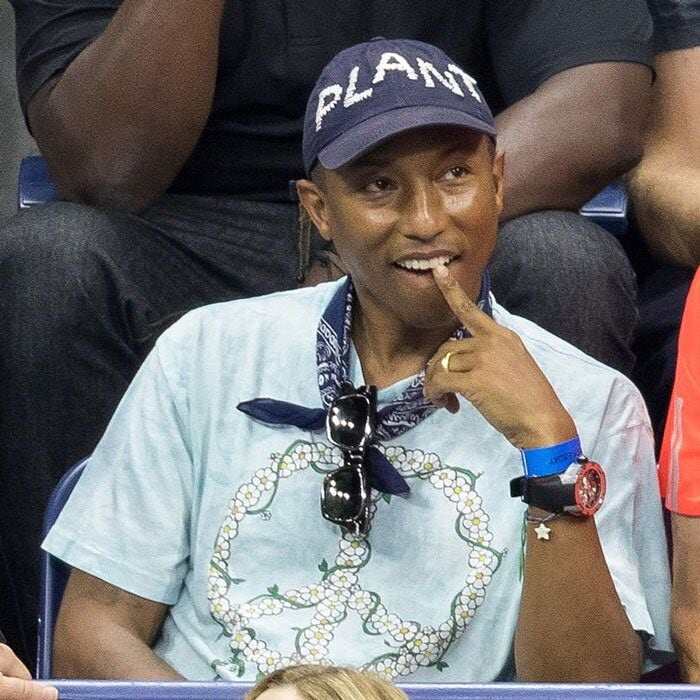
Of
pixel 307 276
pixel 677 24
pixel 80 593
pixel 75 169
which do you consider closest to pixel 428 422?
pixel 80 593

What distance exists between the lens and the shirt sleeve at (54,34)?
2.86m

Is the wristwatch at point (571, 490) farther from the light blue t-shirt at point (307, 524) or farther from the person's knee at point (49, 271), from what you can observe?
the person's knee at point (49, 271)

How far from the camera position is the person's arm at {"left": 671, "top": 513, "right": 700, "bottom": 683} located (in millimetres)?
1937

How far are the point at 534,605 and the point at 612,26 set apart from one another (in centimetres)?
133

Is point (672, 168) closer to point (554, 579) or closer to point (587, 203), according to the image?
point (587, 203)

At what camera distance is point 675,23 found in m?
2.96

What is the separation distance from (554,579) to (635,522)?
20cm

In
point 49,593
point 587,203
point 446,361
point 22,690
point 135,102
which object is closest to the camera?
point 22,690

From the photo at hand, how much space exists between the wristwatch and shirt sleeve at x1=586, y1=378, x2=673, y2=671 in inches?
4.3

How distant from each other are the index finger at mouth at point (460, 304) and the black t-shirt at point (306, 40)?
933mm

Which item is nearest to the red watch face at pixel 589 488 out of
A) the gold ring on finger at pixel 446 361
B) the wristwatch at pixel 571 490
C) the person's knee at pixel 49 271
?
the wristwatch at pixel 571 490

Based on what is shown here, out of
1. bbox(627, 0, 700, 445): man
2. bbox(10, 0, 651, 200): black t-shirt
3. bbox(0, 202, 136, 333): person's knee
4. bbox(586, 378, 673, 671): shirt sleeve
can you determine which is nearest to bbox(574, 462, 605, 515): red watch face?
bbox(586, 378, 673, 671): shirt sleeve

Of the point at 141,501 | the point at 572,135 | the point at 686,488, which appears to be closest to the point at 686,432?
the point at 686,488

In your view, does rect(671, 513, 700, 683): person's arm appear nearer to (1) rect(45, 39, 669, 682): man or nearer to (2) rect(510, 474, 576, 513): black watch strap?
(1) rect(45, 39, 669, 682): man
